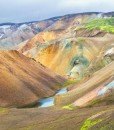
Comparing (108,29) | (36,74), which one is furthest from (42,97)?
(108,29)

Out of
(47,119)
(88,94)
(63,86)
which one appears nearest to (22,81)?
(63,86)

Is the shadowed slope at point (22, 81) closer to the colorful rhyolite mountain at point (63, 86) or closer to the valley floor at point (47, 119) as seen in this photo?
the colorful rhyolite mountain at point (63, 86)

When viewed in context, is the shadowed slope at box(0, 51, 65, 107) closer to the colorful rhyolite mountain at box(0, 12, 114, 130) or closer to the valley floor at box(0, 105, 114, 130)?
the colorful rhyolite mountain at box(0, 12, 114, 130)

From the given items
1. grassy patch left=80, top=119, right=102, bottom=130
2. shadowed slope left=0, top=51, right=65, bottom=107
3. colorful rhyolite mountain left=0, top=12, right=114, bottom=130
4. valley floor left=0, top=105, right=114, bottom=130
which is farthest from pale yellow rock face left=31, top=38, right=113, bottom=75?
grassy patch left=80, top=119, right=102, bottom=130

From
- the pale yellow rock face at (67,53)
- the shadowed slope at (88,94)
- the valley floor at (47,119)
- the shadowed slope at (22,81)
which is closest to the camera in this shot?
the valley floor at (47,119)

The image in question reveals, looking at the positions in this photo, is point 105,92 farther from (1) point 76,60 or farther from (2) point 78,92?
(1) point 76,60

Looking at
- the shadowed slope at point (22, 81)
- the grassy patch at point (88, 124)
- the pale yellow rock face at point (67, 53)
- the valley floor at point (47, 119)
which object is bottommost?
the pale yellow rock face at point (67, 53)

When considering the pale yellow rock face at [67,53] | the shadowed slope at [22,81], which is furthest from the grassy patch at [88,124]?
the pale yellow rock face at [67,53]

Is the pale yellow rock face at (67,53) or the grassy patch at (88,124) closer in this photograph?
the grassy patch at (88,124)
